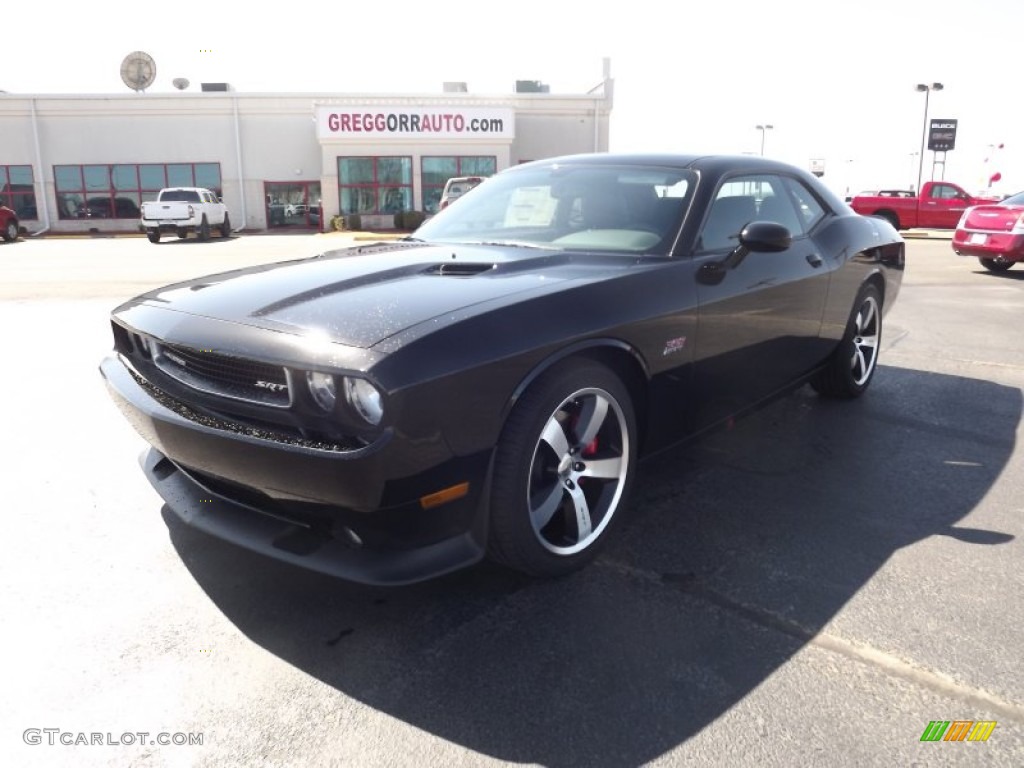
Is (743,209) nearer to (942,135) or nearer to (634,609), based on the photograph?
(634,609)

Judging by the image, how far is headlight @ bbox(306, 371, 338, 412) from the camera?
223 centimetres

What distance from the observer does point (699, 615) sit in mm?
2568

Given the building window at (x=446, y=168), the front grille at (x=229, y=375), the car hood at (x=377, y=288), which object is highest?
the building window at (x=446, y=168)

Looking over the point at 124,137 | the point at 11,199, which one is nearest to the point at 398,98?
the point at 124,137

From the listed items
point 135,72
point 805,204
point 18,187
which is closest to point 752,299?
point 805,204

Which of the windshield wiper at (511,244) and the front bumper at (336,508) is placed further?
the windshield wiper at (511,244)

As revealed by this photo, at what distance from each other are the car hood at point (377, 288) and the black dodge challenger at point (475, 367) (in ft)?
0.05

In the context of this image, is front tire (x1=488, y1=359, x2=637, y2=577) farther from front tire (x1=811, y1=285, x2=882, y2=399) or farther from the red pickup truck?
the red pickup truck

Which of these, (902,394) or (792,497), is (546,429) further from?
(902,394)

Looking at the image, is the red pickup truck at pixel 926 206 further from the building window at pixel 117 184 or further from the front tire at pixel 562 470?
the front tire at pixel 562 470

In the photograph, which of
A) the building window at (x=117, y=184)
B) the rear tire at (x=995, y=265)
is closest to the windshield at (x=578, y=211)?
the rear tire at (x=995, y=265)

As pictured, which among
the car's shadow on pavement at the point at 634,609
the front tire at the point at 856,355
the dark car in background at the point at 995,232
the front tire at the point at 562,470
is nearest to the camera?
the car's shadow on pavement at the point at 634,609

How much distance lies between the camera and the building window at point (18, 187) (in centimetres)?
3319

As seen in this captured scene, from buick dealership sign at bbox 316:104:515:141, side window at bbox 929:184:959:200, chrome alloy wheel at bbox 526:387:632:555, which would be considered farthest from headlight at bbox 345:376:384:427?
buick dealership sign at bbox 316:104:515:141
